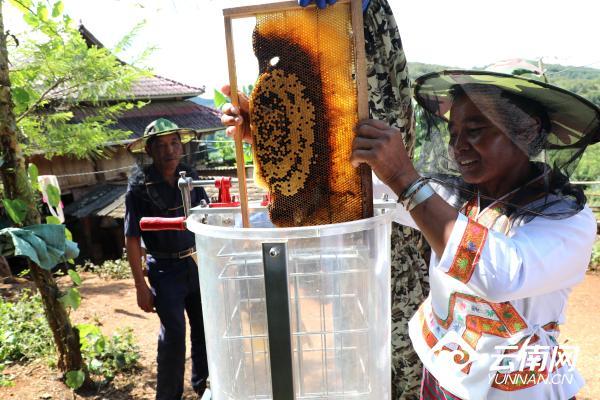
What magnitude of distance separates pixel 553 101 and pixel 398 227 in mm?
860

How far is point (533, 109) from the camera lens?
5.08 feet

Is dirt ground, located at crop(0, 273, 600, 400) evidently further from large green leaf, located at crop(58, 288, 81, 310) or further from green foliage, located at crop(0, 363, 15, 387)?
large green leaf, located at crop(58, 288, 81, 310)

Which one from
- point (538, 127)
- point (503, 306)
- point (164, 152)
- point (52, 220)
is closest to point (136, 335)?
point (52, 220)

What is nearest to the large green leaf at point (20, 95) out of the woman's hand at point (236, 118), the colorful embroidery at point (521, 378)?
the woman's hand at point (236, 118)

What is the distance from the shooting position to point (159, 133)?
359 centimetres

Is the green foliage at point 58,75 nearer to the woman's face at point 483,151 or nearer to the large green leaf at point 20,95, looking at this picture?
the large green leaf at point 20,95

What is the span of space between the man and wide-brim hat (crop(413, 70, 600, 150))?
98.0 inches

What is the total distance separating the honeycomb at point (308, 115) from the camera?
4.62ft

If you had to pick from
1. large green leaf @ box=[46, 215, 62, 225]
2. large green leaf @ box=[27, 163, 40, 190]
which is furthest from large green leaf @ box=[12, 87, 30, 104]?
large green leaf @ box=[46, 215, 62, 225]

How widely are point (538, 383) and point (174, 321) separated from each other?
2708 mm

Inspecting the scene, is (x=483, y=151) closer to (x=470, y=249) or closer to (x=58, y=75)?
(x=470, y=249)

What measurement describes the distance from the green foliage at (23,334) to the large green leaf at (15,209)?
2.37 metres

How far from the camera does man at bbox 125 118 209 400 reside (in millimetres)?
3525

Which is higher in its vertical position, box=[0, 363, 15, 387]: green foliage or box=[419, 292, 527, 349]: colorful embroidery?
box=[419, 292, 527, 349]: colorful embroidery
